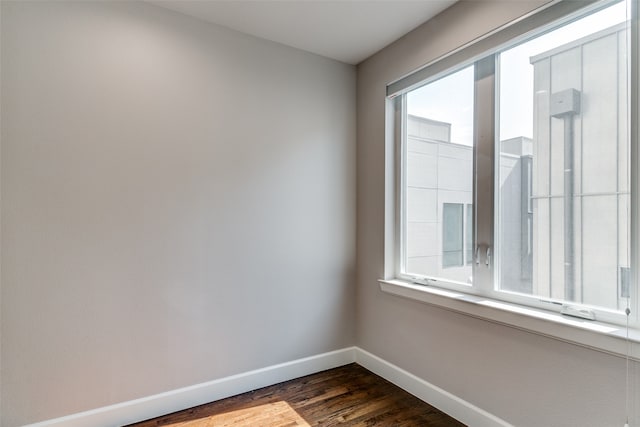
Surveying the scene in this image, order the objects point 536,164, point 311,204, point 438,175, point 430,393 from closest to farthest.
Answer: point 536,164
point 430,393
point 438,175
point 311,204

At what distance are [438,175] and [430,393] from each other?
145 cm

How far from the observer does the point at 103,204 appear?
1.97m

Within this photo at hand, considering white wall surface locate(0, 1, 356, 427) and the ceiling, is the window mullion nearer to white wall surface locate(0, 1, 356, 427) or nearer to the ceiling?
the ceiling

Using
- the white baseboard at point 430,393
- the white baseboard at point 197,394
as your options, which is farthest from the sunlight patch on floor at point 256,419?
the white baseboard at point 430,393

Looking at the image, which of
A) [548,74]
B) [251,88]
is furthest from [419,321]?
[251,88]

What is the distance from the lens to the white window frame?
1426 mm

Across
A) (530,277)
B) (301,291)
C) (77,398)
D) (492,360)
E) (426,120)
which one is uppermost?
(426,120)

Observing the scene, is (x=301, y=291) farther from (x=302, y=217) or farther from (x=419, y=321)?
(x=419, y=321)

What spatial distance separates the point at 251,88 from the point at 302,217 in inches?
40.1

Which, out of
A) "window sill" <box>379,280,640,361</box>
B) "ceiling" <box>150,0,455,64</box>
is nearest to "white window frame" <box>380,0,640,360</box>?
"window sill" <box>379,280,640,361</box>

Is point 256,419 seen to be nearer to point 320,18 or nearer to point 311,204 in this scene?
point 311,204

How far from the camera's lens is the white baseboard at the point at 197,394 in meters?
1.93

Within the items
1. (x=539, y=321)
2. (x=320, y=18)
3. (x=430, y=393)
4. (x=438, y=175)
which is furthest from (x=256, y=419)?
(x=320, y=18)

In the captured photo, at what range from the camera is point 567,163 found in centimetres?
166
